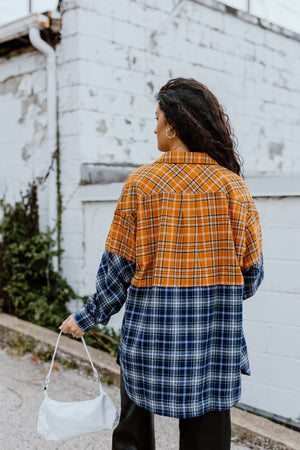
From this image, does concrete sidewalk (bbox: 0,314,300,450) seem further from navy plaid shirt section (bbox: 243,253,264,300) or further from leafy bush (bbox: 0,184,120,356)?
navy plaid shirt section (bbox: 243,253,264,300)

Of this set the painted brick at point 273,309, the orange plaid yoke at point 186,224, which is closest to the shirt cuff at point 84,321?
the orange plaid yoke at point 186,224

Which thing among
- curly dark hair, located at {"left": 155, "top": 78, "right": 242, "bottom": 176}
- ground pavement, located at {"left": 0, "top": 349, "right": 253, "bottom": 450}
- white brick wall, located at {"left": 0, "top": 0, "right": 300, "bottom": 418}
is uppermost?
white brick wall, located at {"left": 0, "top": 0, "right": 300, "bottom": 418}

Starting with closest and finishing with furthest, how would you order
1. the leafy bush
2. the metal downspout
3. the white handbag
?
the white handbag
the leafy bush
the metal downspout

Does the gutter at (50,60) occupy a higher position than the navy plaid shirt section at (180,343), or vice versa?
the gutter at (50,60)

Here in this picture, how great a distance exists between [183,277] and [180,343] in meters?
0.24

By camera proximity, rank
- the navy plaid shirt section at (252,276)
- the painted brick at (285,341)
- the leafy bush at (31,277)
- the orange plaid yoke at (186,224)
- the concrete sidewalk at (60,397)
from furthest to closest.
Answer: the leafy bush at (31,277), the painted brick at (285,341), the concrete sidewalk at (60,397), the navy plaid shirt section at (252,276), the orange plaid yoke at (186,224)

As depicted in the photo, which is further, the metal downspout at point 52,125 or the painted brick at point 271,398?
the metal downspout at point 52,125

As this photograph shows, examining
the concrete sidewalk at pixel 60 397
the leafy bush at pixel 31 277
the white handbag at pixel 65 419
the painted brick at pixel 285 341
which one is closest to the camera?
the white handbag at pixel 65 419

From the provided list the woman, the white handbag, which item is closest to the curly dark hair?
the woman

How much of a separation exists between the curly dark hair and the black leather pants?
37.7 inches

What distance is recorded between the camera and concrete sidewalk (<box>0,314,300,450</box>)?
2828 millimetres

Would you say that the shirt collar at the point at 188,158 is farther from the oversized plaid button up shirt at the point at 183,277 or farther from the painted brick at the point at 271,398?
A: the painted brick at the point at 271,398

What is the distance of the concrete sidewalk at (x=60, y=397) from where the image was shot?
2.83 metres

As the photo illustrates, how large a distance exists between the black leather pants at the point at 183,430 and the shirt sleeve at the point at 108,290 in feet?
0.98
